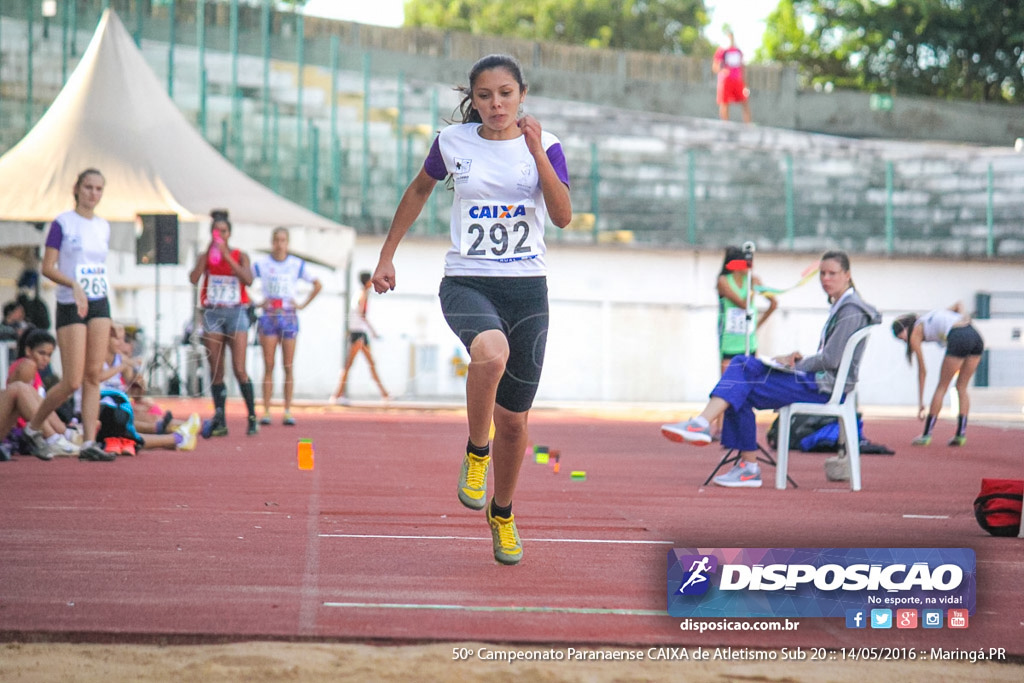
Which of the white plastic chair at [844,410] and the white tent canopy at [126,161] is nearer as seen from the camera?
the white plastic chair at [844,410]

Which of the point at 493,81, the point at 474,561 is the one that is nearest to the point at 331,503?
the point at 474,561

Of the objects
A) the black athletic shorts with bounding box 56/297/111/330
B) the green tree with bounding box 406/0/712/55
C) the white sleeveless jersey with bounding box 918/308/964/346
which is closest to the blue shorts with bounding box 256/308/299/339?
the black athletic shorts with bounding box 56/297/111/330

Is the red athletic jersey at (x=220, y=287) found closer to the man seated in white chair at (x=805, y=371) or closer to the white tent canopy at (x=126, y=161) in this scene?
the white tent canopy at (x=126, y=161)

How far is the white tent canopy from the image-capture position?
15609mm

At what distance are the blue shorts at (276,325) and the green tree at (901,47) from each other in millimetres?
24578

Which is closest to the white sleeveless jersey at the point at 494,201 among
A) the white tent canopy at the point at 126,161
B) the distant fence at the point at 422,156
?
the white tent canopy at the point at 126,161

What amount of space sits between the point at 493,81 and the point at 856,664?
249cm

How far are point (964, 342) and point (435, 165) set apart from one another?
9.51 m

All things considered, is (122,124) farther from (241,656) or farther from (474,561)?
(241,656)

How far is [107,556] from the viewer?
5605mm

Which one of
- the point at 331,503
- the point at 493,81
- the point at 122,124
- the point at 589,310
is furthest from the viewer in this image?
the point at 589,310

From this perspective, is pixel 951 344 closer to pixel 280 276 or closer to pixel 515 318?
pixel 280 276

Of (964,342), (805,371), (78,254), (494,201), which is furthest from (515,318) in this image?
(964,342)

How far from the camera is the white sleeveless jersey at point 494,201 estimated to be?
5266mm
